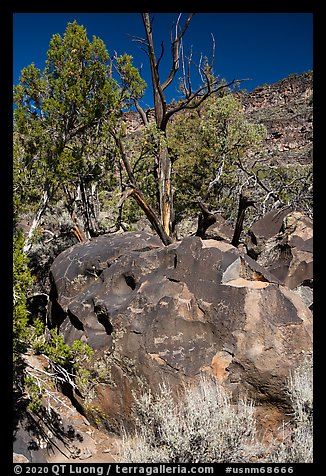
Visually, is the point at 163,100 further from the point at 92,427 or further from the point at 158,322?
the point at 92,427

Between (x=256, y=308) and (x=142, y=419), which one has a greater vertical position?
(x=256, y=308)

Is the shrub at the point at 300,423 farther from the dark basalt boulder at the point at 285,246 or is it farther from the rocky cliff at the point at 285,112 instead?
the rocky cliff at the point at 285,112

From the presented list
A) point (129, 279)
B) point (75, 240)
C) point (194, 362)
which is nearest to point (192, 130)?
point (75, 240)

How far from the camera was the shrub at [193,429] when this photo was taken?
11.2 ft

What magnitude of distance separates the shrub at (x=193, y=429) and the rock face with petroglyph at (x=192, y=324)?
22 centimetres

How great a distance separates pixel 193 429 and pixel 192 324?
3.97 feet

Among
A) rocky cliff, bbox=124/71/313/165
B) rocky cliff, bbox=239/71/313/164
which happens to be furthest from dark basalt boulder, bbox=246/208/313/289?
rocky cliff, bbox=124/71/313/165

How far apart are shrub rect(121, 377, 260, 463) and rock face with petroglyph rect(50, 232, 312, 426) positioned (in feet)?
0.71

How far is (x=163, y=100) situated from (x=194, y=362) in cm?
839

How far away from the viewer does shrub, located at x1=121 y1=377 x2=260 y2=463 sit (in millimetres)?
3408

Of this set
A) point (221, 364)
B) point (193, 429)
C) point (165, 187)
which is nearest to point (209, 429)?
point (193, 429)

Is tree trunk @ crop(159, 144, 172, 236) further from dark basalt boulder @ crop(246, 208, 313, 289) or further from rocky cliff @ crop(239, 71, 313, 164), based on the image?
rocky cliff @ crop(239, 71, 313, 164)

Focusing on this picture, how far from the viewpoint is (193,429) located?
11.5 feet
